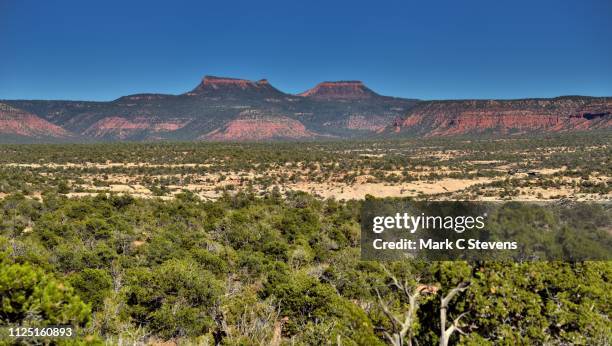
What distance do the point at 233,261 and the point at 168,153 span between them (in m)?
63.0

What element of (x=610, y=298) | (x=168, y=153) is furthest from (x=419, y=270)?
(x=168, y=153)

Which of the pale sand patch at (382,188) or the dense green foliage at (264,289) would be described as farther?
the pale sand patch at (382,188)

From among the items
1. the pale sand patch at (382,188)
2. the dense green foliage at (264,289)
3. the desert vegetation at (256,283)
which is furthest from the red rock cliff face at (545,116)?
the dense green foliage at (264,289)

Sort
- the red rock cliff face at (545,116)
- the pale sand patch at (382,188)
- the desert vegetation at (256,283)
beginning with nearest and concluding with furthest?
the desert vegetation at (256,283) → the pale sand patch at (382,188) → the red rock cliff face at (545,116)

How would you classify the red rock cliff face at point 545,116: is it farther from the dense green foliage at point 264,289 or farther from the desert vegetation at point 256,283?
the dense green foliage at point 264,289

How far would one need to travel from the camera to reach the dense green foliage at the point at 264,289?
779 cm

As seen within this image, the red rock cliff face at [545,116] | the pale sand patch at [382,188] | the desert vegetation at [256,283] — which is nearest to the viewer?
the desert vegetation at [256,283]

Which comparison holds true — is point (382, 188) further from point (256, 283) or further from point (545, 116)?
point (545, 116)

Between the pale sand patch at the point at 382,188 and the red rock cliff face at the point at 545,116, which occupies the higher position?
the red rock cliff face at the point at 545,116

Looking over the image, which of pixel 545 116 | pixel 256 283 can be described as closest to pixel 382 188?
pixel 256 283

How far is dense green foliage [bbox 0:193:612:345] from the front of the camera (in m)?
7.79

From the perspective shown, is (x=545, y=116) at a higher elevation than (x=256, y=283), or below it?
higher

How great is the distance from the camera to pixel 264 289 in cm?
1323

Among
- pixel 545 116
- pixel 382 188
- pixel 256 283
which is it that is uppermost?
pixel 545 116
